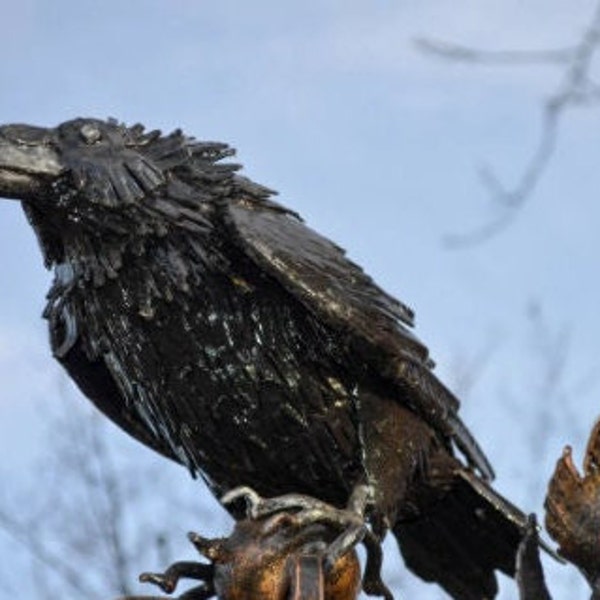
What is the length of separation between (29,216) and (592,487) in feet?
6.25

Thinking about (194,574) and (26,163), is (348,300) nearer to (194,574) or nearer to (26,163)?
(26,163)

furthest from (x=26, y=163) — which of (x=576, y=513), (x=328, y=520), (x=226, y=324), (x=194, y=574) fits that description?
(x=576, y=513)

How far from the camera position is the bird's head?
4.61 metres

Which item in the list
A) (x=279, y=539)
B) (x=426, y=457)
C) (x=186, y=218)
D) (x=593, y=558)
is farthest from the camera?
(x=426, y=457)

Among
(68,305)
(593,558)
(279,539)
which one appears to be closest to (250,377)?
(68,305)

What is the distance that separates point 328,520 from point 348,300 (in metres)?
0.91

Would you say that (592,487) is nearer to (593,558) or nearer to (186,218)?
(593,558)

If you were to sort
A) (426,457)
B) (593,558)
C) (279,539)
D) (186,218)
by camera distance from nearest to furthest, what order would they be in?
(593,558), (279,539), (186,218), (426,457)

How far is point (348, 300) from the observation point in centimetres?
479

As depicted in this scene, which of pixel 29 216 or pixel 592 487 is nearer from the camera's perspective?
pixel 592 487

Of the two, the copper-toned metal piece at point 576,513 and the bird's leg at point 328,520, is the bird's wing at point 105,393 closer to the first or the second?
the bird's leg at point 328,520

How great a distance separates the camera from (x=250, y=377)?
4750mm

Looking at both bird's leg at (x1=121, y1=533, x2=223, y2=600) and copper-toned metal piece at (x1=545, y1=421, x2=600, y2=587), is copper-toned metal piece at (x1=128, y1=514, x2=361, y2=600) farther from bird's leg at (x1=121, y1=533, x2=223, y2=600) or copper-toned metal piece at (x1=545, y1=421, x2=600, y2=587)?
copper-toned metal piece at (x1=545, y1=421, x2=600, y2=587)

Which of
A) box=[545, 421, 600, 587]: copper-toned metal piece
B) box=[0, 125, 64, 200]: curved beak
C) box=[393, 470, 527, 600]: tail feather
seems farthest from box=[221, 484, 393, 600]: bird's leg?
box=[0, 125, 64, 200]: curved beak
